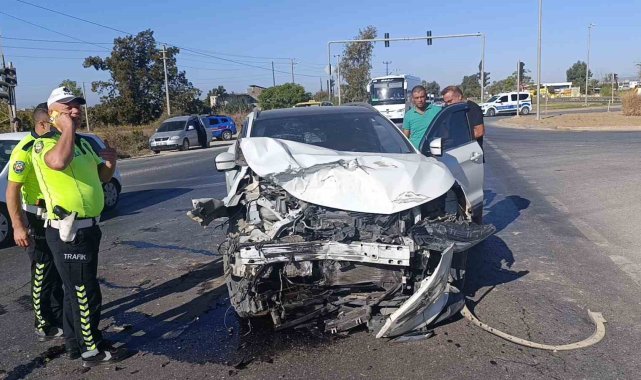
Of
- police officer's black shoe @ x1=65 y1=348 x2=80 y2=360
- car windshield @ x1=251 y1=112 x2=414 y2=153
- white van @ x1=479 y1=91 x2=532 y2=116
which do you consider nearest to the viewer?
police officer's black shoe @ x1=65 y1=348 x2=80 y2=360

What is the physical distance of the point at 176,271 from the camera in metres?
6.43

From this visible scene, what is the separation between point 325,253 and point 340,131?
234 centimetres

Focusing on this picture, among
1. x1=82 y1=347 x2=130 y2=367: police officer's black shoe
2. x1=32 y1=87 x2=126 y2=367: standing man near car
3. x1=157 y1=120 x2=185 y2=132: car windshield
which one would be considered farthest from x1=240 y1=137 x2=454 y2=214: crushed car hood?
x1=157 y1=120 x2=185 y2=132: car windshield

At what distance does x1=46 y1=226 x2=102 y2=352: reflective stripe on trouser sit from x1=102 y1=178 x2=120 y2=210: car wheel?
725 centimetres

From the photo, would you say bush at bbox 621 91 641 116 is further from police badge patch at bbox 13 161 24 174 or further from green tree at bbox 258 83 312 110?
police badge patch at bbox 13 161 24 174

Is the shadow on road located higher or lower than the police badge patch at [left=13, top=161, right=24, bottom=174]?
lower

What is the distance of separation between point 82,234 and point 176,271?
102 inches

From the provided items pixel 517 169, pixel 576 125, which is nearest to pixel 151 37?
pixel 576 125

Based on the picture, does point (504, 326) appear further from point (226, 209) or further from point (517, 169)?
point (517, 169)

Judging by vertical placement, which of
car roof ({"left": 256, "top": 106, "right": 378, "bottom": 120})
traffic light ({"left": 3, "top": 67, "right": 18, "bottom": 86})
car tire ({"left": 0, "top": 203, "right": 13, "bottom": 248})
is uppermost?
traffic light ({"left": 3, "top": 67, "right": 18, "bottom": 86})

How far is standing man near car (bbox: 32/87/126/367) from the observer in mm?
3814

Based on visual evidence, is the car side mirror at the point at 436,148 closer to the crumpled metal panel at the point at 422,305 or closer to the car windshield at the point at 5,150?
the crumpled metal panel at the point at 422,305

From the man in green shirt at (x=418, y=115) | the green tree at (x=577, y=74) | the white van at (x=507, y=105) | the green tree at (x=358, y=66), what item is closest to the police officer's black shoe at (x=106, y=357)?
the man in green shirt at (x=418, y=115)

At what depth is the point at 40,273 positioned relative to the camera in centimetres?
448
